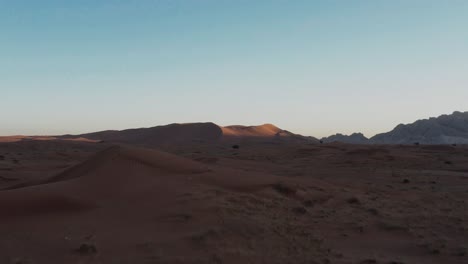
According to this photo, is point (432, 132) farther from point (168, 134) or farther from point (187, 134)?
point (168, 134)

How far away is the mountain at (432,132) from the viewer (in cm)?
6484

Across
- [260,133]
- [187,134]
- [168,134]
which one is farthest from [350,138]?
[168,134]

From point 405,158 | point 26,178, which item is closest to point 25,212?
point 26,178

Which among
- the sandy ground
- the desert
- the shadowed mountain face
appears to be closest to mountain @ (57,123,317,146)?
the shadowed mountain face

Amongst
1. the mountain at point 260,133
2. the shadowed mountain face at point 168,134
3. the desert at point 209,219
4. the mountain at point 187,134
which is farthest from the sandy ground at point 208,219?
the mountain at point 260,133

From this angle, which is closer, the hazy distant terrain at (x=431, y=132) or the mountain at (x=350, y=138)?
the hazy distant terrain at (x=431, y=132)

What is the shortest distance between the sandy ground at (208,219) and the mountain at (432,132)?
2341 inches

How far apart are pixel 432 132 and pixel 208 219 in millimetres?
69727

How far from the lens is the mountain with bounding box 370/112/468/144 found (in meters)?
64.8

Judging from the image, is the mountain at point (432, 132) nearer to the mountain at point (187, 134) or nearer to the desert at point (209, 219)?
the mountain at point (187, 134)

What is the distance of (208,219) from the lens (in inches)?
271

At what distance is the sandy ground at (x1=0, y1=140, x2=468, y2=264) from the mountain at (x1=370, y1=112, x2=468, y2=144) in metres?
59.5

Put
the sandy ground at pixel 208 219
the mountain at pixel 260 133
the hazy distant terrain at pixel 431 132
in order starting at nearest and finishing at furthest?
1. the sandy ground at pixel 208 219
2. the mountain at pixel 260 133
3. the hazy distant terrain at pixel 431 132

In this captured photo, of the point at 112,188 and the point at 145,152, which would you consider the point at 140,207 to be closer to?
the point at 112,188
